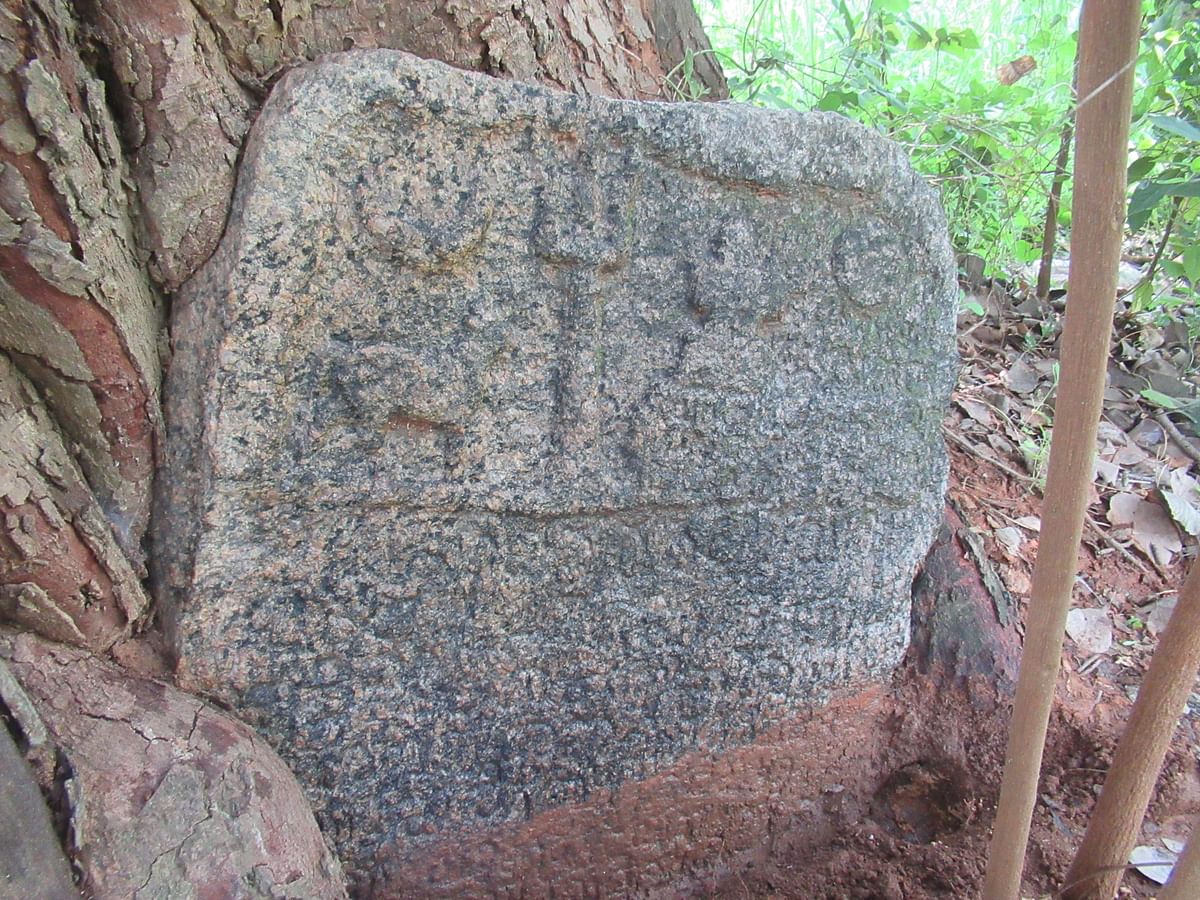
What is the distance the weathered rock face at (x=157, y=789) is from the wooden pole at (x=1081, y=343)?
0.86 meters

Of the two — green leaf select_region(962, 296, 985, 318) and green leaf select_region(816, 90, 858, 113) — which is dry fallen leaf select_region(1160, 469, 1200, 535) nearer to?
green leaf select_region(962, 296, 985, 318)

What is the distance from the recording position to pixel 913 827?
1.62 metres

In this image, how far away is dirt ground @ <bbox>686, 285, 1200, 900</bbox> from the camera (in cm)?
152

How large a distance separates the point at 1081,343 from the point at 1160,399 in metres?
1.72

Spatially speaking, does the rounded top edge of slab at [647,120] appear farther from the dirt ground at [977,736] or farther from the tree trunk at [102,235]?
the dirt ground at [977,736]

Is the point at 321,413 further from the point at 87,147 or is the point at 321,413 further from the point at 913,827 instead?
the point at 913,827

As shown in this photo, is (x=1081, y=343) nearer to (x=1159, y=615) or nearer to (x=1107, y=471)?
(x=1159, y=615)

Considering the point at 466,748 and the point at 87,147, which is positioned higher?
the point at 87,147

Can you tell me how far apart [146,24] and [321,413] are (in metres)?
0.46

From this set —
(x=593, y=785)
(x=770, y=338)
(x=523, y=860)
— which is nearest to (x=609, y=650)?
(x=593, y=785)

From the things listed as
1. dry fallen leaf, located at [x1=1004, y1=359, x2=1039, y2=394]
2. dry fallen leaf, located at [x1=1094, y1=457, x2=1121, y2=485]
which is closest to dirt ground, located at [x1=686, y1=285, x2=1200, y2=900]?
dry fallen leaf, located at [x1=1094, y1=457, x2=1121, y2=485]

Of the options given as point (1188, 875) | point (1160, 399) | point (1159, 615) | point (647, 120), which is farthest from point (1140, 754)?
point (1160, 399)

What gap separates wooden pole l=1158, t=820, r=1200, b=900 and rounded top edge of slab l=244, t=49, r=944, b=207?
0.84 metres

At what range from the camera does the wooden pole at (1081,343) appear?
2.83 ft
